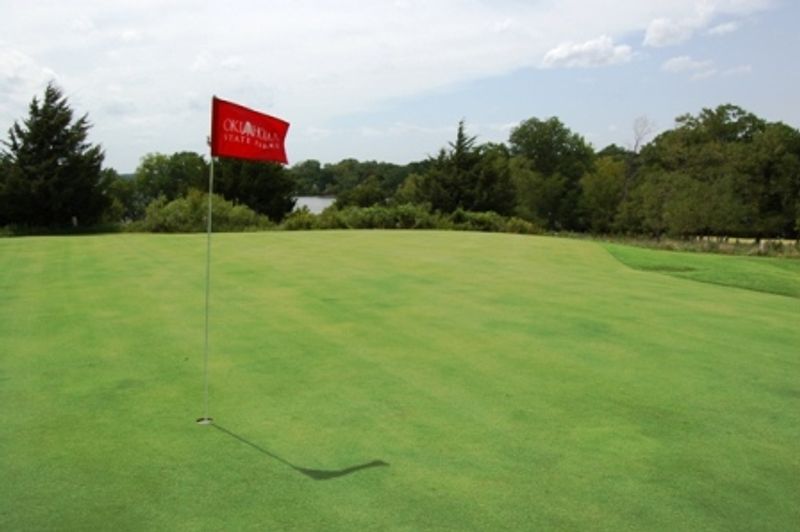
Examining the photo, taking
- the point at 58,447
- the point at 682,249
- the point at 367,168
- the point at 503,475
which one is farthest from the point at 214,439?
the point at 367,168

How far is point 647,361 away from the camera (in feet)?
23.8

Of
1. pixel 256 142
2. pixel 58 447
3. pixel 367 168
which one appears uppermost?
pixel 367 168

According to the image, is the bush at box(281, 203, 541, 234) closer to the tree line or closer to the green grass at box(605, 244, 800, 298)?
the tree line

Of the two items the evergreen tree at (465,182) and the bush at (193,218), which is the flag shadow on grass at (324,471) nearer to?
the bush at (193,218)

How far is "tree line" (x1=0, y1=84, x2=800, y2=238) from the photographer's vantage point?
36625 mm

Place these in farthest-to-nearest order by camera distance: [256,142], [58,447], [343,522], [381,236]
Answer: [381,236] → [256,142] → [58,447] → [343,522]

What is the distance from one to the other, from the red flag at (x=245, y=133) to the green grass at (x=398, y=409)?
83.5 inches

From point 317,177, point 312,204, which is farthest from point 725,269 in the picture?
point 317,177

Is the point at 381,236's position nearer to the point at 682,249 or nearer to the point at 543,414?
the point at 682,249

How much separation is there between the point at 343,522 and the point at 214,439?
5.29ft

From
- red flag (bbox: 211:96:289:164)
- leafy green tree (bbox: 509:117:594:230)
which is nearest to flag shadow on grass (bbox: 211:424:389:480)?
red flag (bbox: 211:96:289:164)

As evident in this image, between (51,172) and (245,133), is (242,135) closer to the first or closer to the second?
(245,133)

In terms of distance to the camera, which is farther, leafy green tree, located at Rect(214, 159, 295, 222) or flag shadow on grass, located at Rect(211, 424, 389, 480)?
leafy green tree, located at Rect(214, 159, 295, 222)

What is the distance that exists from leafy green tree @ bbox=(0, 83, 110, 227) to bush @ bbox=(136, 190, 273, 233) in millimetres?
7528
